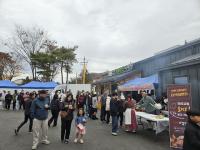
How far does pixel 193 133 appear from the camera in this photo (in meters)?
4.51

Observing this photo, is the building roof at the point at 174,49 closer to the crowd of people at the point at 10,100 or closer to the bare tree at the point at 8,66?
the crowd of people at the point at 10,100

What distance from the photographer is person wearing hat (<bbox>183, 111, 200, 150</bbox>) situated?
4.48 m

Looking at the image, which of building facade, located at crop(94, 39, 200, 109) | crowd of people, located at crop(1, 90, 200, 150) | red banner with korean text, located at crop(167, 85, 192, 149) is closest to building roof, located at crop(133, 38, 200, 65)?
building facade, located at crop(94, 39, 200, 109)

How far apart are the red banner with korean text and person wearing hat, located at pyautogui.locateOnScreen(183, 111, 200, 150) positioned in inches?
149

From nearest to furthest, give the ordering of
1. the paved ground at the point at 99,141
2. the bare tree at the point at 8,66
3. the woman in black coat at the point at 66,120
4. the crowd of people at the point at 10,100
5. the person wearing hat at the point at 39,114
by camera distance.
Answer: the person wearing hat at the point at 39,114 < the paved ground at the point at 99,141 < the woman in black coat at the point at 66,120 < the crowd of people at the point at 10,100 < the bare tree at the point at 8,66

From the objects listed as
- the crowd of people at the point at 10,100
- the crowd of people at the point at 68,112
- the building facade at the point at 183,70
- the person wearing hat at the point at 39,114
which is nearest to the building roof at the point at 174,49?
the building facade at the point at 183,70

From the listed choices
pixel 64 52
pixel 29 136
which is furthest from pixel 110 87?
pixel 29 136

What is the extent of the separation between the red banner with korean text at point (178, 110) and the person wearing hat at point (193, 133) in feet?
12.4

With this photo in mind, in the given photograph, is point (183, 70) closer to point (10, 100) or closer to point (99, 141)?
point (99, 141)

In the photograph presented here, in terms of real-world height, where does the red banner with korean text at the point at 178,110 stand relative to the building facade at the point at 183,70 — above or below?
below

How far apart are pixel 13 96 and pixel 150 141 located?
66.4ft

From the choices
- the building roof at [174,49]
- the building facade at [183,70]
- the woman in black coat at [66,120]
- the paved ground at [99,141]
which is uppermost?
the building roof at [174,49]

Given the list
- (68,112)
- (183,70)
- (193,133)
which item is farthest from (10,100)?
(193,133)

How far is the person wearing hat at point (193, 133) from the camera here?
448 cm
